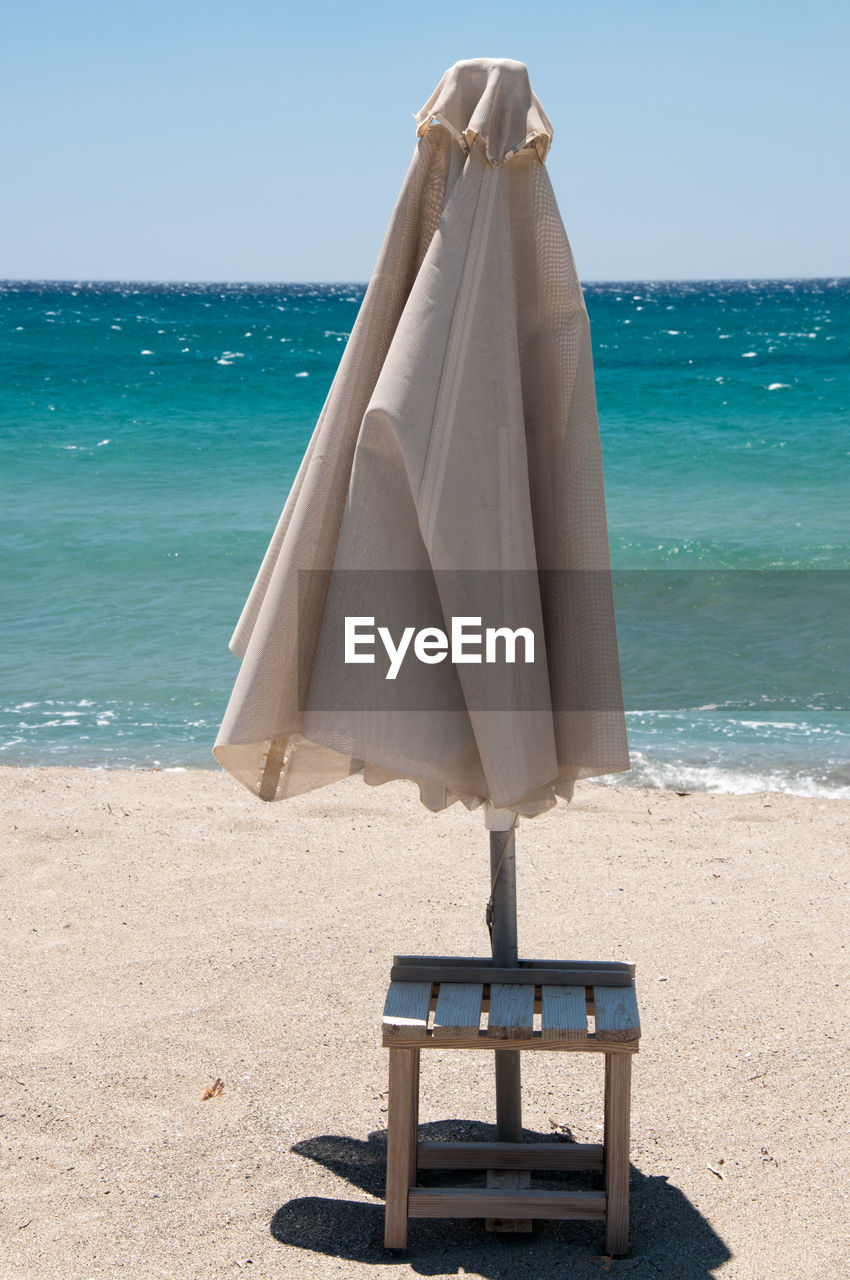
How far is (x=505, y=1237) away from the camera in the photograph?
2.44 meters

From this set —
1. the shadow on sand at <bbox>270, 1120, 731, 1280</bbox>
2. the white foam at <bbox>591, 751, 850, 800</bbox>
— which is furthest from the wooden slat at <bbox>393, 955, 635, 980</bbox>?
the white foam at <bbox>591, 751, 850, 800</bbox>

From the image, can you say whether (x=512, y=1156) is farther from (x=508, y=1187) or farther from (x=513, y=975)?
(x=513, y=975)

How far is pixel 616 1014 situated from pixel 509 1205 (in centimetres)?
48

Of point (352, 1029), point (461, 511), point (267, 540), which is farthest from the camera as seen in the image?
point (267, 540)

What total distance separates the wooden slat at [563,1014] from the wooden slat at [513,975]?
22mm

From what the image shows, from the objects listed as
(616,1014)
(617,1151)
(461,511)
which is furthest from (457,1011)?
(461,511)

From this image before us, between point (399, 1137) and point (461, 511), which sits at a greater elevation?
point (461, 511)

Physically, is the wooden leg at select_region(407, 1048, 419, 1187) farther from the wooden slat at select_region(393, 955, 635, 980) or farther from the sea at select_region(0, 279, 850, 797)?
the sea at select_region(0, 279, 850, 797)

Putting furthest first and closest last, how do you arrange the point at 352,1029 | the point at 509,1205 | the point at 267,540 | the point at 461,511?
the point at 267,540
the point at 352,1029
the point at 509,1205
the point at 461,511

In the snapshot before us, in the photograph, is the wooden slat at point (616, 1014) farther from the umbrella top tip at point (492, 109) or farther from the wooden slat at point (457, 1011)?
the umbrella top tip at point (492, 109)

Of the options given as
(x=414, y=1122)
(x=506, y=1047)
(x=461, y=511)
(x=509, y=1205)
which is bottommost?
(x=509, y=1205)

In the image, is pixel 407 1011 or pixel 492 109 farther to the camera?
pixel 407 1011

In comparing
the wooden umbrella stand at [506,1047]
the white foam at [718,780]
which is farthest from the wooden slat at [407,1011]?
the white foam at [718,780]

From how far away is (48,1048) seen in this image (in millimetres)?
3109
